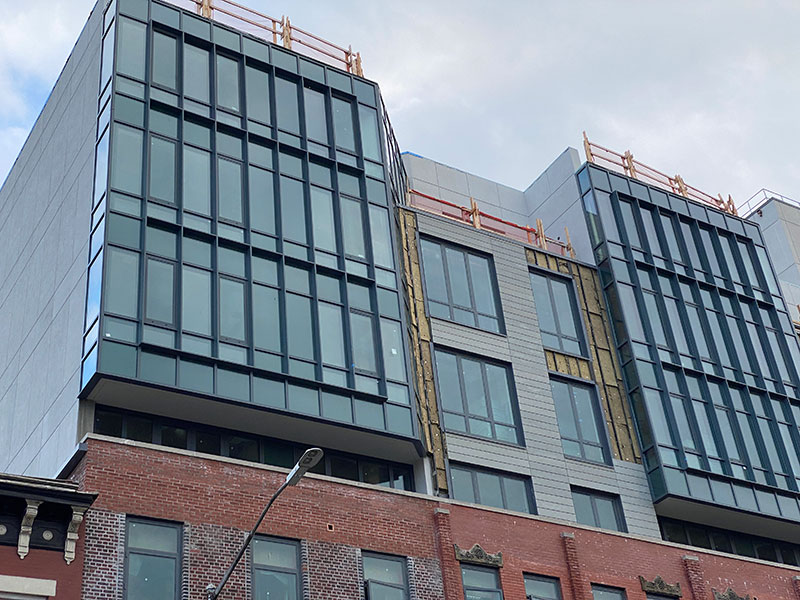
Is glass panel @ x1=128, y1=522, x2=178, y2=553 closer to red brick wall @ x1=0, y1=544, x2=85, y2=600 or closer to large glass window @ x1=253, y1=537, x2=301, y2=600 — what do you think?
red brick wall @ x1=0, y1=544, x2=85, y2=600

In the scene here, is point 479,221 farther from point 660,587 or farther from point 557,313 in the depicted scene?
point 660,587

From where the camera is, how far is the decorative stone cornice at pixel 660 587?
1259 inches

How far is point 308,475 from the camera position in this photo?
27.4 m

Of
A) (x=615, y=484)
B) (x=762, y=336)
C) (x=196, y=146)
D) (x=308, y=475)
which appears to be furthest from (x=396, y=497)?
(x=762, y=336)

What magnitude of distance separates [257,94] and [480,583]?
16.0 meters

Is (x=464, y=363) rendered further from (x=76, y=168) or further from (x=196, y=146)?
(x=76, y=168)

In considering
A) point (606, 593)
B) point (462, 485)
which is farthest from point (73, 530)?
point (606, 593)

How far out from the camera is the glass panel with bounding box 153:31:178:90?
32.2m

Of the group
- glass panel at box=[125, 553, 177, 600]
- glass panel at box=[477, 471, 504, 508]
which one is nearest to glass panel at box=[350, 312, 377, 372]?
glass panel at box=[477, 471, 504, 508]

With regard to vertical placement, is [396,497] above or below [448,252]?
below

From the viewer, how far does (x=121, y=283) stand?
27.8 meters

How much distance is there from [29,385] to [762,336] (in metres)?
26.3

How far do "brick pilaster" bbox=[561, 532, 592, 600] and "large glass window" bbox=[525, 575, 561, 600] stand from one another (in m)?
0.43

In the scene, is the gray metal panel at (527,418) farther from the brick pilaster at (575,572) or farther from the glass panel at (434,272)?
the brick pilaster at (575,572)
